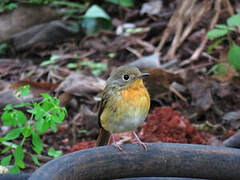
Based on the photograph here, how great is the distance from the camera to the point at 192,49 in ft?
21.6

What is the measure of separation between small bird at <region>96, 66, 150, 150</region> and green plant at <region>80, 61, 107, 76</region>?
2894 millimetres

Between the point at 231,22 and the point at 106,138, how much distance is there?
2.51 m

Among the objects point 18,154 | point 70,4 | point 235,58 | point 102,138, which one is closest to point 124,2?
point 70,4

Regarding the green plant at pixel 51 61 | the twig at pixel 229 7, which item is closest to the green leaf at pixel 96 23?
the green plant at pixel 51 61

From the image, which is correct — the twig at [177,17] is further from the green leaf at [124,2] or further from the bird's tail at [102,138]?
the bird's tail at [102,138]

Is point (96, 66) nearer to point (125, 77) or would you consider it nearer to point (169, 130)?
point (169, 130)

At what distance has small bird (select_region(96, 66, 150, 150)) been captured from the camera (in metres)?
3.20

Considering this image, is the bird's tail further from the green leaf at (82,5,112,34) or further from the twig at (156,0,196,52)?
the green leaf at (82,5,112,34)

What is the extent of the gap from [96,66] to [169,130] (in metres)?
2.41

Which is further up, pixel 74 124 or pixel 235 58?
pixel 235 58

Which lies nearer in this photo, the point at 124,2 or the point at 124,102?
the point at 124,102

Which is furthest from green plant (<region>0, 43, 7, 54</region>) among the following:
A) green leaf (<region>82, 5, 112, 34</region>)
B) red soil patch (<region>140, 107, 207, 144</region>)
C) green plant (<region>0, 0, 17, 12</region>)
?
red soil patch (<region>140, 107, 207, 144</region>)

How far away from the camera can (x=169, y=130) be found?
4.44m

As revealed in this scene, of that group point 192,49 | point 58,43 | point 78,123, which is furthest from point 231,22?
point 58,43
